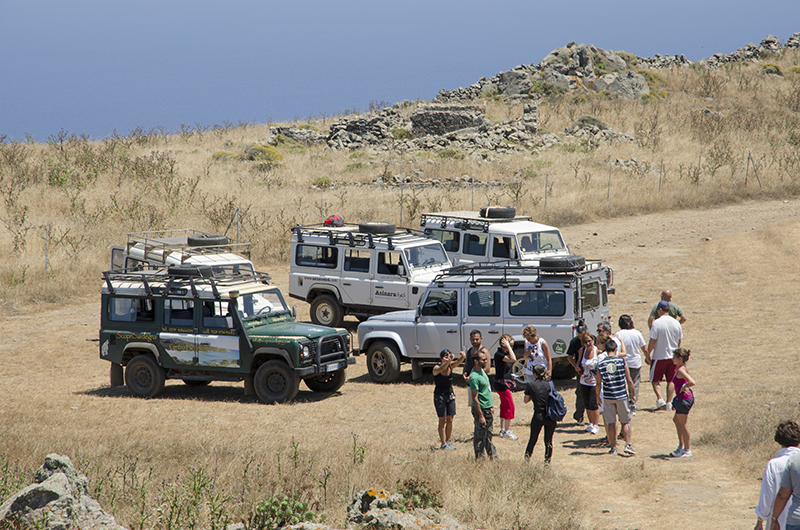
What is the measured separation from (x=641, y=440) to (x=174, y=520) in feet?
22.3

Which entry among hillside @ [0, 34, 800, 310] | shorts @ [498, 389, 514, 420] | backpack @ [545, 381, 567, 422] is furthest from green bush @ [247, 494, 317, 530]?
hillside @ [0, 34, 800, 310]

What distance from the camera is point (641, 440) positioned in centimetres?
1086

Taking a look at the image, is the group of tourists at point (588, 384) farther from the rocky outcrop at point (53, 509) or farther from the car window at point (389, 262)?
the car window at point (389, 262)

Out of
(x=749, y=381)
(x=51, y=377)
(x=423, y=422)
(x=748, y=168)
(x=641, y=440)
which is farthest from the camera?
(x=748, y=168)

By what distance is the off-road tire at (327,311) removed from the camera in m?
18.1

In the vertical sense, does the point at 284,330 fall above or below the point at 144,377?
above

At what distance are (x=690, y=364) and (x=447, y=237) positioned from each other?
7.78m

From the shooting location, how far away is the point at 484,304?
13.8m

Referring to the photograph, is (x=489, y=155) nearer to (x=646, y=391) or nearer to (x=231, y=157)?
(x=231, y=157)

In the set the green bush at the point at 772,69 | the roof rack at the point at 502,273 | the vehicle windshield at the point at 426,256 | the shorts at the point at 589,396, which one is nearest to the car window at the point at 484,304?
the roof rack at the point at 502,273

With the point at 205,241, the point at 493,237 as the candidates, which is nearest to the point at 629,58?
the point at 493,237

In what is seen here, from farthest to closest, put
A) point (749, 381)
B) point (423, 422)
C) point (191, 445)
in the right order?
point (749, 381)
point (423, 422)
point (191, 445)

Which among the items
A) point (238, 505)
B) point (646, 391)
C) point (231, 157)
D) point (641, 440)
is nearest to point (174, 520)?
point (238, 505)

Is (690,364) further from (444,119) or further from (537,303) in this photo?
(444,119)
